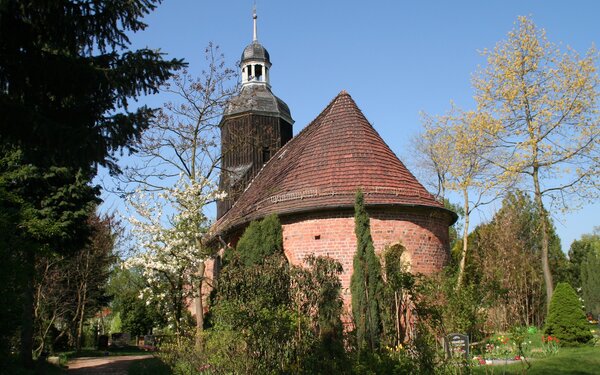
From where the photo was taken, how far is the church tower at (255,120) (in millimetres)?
26875

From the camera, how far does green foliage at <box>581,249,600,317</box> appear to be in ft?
148

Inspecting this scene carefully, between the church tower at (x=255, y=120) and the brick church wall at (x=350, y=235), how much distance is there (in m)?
9.29

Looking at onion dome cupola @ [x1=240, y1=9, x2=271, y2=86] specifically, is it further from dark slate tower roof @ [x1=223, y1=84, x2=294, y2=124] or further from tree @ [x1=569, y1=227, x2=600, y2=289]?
tree @ [x1=569, y1=227, x2=600, y2=289]

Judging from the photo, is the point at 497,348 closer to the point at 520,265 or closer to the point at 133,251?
the point at 133,251

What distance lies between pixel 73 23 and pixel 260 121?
20296 millimetres

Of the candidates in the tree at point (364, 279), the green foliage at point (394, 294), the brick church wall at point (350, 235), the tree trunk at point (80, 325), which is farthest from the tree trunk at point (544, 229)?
the tree trunk at point (80, 325)

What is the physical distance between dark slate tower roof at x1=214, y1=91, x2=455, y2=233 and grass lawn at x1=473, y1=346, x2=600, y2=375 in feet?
17.6

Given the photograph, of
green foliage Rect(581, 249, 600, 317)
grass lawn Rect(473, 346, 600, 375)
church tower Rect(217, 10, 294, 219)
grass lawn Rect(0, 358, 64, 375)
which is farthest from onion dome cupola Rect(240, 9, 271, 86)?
green foliage Rect(581, 249, 600, 317)

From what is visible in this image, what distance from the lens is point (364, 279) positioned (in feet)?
48.3

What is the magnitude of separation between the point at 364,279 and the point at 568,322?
6.54m

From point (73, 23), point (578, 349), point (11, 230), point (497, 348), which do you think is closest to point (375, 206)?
point (497, 348)

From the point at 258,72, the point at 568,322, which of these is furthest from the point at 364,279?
the point at 258,72

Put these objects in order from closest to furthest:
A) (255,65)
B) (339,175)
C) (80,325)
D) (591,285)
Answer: (339,175) < (80,325) < (255,65) < (591,285)

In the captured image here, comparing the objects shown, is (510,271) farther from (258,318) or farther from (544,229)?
(258,318)
